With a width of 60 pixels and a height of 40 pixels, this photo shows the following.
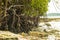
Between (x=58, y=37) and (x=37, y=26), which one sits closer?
(x=58, y=37)

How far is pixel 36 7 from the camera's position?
2.66 metres

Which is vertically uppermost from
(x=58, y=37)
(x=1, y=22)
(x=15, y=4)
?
(x=15, y=4)

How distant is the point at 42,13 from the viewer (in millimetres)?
2730

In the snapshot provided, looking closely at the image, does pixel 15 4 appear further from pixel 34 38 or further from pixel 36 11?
pixel 34 38

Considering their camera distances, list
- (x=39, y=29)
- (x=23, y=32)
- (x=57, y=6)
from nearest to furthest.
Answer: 1. (x=23, y=32)
2. (x=39, y=29)
3. (x=57, y=6)

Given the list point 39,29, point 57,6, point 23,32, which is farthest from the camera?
point 57,6

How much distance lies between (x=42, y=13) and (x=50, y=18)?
17.1 inches

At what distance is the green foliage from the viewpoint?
Answer: 8.58 ft

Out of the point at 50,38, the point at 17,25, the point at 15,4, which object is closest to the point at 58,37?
the point at 50,38

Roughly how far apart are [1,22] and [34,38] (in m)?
0.53

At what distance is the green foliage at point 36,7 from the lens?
2615 millimetres

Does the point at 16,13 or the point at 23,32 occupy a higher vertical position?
the point at 16,13

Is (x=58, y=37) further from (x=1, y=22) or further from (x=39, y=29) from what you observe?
(x=1, y=22)

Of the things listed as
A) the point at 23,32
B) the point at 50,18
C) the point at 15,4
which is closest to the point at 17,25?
the point at 23,32
